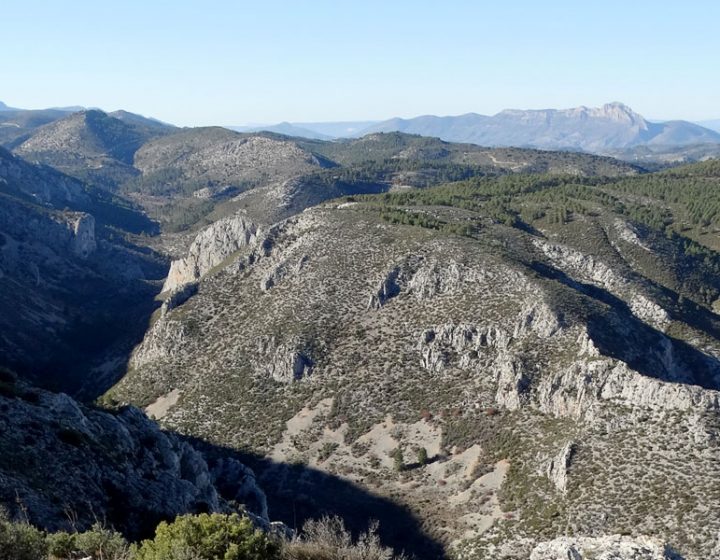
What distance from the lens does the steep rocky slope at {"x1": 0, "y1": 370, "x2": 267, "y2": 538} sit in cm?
3831

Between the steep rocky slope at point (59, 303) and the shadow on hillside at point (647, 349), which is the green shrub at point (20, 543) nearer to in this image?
the shadow on hillside at point (647, 349)

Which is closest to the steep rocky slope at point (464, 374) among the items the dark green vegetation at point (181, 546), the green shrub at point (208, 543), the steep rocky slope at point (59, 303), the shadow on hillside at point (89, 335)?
the shadow on hillside at point (89, 335)

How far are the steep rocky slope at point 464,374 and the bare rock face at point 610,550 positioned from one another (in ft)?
1.71

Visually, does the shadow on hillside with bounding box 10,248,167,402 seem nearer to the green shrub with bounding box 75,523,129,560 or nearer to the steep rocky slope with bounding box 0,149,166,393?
the steep rocky slope with bounding box 0,149,166,393

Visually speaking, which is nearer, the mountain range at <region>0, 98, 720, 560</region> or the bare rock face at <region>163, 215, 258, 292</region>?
the mountain range at <region>0, 98, 720, 560</region>

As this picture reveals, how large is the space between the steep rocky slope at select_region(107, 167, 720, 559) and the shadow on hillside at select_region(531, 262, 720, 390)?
1.34 ft

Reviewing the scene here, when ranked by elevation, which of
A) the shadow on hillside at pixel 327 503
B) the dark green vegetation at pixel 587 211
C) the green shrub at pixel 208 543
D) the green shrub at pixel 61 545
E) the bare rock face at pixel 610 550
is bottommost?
the shadow on hillside at pixel 327 503

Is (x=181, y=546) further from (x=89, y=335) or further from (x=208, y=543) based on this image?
(x=89, y=335)

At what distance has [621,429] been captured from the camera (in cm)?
7006

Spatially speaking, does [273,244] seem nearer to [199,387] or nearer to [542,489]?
[199,387]

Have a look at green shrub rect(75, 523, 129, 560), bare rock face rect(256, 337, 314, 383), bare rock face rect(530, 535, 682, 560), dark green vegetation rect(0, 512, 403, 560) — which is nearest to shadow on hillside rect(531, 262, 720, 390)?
bare rock face rect(256, 337, 314, 383)

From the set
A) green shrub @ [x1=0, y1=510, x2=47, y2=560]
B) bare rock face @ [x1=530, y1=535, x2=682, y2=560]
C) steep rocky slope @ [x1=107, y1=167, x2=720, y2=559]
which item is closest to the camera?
green shrub @ [x1=0, y1=510, x2=47, y2=560]

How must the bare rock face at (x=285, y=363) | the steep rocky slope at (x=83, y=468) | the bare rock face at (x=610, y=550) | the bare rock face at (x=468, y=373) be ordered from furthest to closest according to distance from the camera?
the bare rock face at (x=285, y=363), the bare rock face at (x=468, y=373), the steep rocky slope at (x=83, y=468), the bare rock face at (x=610, y=550)

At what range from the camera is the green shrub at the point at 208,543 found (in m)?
25.8
